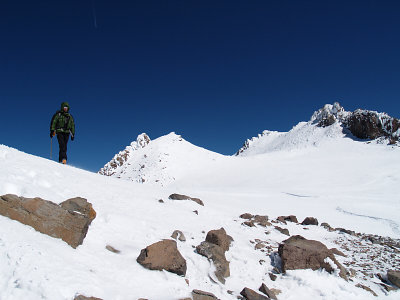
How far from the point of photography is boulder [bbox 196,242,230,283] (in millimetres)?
6070

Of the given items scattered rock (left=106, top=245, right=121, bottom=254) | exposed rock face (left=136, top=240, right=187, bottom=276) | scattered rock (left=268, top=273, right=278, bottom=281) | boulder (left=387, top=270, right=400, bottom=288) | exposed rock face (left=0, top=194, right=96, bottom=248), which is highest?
exposed rock face (left=0, top=194, right=96, bottom=248)

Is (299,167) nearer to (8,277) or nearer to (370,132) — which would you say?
(370,132)

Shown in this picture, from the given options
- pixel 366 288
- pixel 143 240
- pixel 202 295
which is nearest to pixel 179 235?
pixel 143 240

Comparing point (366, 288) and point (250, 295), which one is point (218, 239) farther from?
point (366, 288)

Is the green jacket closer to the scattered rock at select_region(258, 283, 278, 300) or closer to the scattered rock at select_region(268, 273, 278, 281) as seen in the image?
the scattered rock at select_region(268, 273, 278, 281)

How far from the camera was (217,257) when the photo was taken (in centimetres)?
643

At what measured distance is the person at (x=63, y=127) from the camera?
40.6 ft

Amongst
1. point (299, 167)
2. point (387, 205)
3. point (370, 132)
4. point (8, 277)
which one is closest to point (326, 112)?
point (370, 132)

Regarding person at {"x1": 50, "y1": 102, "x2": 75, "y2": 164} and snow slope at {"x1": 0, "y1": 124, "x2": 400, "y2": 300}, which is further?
person at {"x1": 50, "y1": 102, "x2": 75, "y2": 164}

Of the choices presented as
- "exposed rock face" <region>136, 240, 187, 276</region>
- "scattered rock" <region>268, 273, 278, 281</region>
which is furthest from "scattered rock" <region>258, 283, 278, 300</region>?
"exposed rock face" <region>136, 240, 187, 276</region>

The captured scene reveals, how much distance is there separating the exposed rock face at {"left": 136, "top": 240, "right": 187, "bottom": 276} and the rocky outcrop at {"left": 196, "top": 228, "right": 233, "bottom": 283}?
1033 mm

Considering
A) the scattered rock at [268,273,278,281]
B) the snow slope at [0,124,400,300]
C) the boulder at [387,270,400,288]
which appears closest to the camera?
the snow slope at [0,124,400,300]

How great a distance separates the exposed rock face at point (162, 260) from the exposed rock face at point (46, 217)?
1.33m

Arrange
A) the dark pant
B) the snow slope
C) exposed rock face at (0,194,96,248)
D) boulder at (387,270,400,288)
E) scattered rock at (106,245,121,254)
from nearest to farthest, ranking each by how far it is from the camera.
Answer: the snow slope, exposed rock face at (0,194,96,248), scattered rock at (106,245,121,254), boulder at (387,270,400,288), the dark pant
